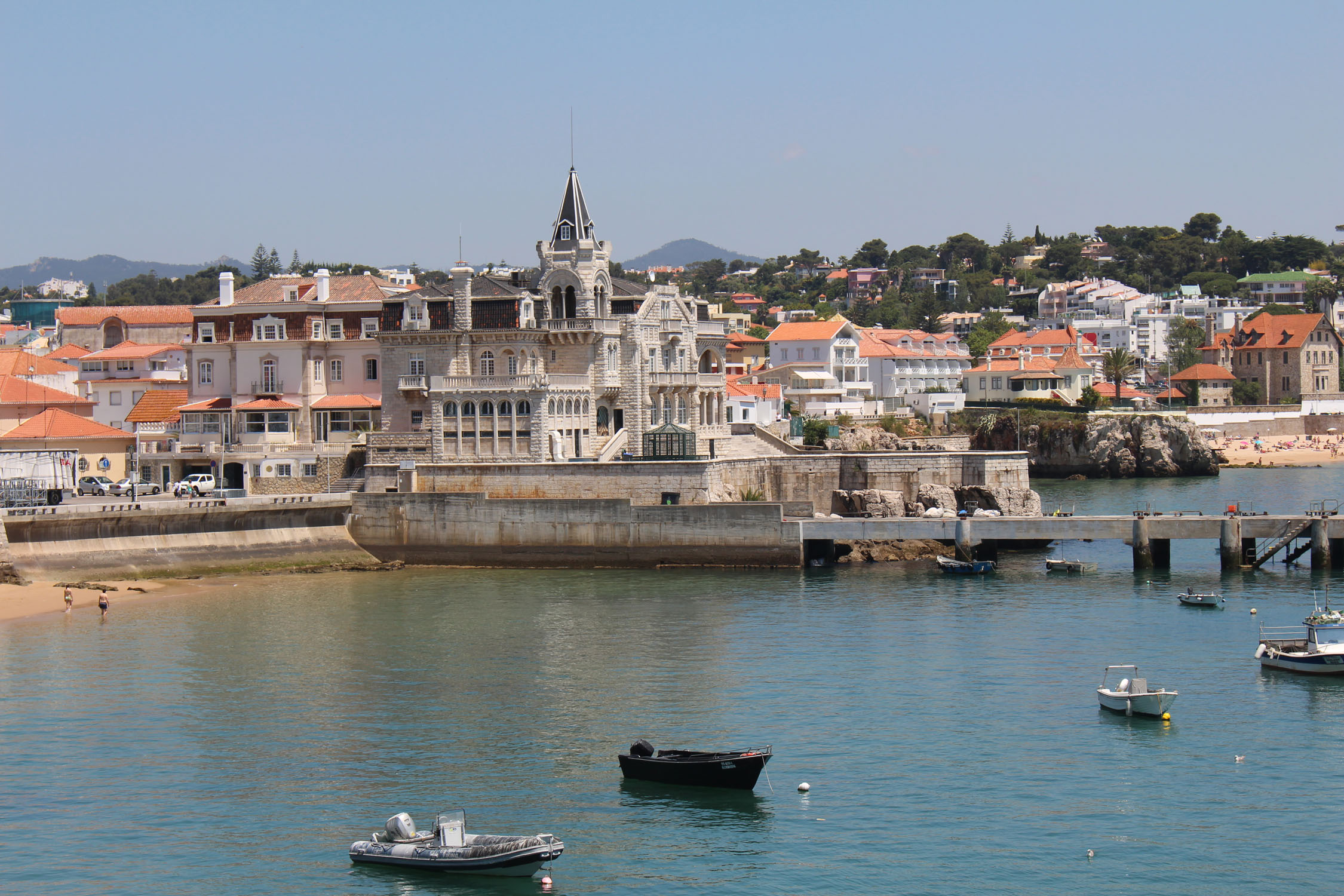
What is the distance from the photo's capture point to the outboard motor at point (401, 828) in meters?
33.5

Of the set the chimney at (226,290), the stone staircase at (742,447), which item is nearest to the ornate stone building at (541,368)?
the stone staircase at (742,447)

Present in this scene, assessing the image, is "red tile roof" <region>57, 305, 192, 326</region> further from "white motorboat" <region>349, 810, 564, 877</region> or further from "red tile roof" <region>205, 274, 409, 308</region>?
"white motorboat" <region>349, 810, 564, 877</region>

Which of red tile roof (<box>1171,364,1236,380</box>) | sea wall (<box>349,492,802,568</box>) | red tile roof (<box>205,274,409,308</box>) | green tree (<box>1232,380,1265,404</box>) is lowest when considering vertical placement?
sea wall (<box>349,492,802,568</box>)

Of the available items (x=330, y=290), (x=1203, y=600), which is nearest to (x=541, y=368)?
(x=330, y=290)

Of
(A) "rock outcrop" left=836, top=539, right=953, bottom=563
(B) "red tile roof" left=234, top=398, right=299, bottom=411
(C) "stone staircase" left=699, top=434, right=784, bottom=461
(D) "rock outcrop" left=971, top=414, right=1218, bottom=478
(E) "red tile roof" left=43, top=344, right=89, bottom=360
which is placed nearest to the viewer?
(A) "rock outcrop" left=836, top=539, right=953, bottom=563

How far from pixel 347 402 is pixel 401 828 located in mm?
59512

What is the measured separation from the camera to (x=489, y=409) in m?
83.3

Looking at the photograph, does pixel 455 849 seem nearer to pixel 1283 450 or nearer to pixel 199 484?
pixel 199 484

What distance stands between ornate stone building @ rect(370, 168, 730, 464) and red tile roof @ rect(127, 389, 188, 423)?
59.1 ft

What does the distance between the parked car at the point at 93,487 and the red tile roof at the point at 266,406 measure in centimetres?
880

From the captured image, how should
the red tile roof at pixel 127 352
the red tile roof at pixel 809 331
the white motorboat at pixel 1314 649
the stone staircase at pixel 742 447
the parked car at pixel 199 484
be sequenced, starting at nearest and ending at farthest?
the white motorboat at pixel 1314 649 → the parked car at pixel 199 484 → the stone staircase at pixel 742 447 → the red tile roof at pixel 127 352 → the red tile roof at pixel 809 331

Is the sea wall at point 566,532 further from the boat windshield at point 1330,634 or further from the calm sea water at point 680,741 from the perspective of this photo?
the boat windshield at point 1330,634

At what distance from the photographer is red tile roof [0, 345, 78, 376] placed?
340ft

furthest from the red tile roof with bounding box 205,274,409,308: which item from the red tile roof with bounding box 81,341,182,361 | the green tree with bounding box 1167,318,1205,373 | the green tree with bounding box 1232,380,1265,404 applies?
the green tree with bounding box 1167,318,1205,373
